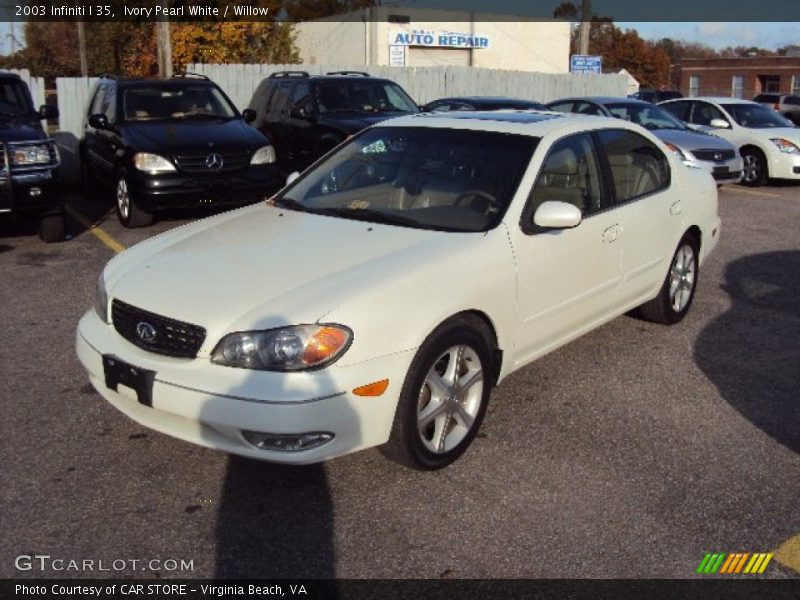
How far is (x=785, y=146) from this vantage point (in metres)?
14.5

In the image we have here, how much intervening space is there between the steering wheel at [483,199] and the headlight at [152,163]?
5.71 meters

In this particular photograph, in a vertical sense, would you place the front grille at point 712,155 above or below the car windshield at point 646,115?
below

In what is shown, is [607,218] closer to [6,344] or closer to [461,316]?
[461,316]

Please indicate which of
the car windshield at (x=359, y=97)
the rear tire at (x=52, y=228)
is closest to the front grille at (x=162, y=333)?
the rear tire at (x=52, y=228)

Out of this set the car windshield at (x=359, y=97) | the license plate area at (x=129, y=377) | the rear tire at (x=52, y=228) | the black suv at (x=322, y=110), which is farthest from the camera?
the car windshield at (x=359, y=97)

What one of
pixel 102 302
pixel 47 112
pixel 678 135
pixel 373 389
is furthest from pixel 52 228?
pixel 678 135

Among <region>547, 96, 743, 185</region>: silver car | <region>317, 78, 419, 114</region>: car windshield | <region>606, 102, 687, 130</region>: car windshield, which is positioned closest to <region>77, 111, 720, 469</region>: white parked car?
<region>317, 78, 419, 114</region>: car windshield

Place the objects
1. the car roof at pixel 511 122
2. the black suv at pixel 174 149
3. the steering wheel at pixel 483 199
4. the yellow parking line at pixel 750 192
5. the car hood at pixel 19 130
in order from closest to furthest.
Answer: the steering wheel at pixel 483 199 < the car roof at pixel 511 122 < the car hood at pixel 19 130 < the black suv at pixel 174 149 < the yellow parking line at pixel 750 192

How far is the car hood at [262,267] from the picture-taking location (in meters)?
3.59

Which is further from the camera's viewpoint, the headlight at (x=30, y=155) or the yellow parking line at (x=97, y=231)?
the yellow parking line at (x=97, y=231)

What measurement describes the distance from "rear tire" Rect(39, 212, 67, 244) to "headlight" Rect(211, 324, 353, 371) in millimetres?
6307

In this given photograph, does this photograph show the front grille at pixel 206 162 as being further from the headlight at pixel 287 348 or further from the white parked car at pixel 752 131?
the white parked car at pixel 752 131

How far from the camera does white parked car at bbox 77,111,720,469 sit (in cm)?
349

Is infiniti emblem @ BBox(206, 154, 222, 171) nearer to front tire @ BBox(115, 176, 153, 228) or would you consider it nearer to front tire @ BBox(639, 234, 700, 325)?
front tire @ BBox(115, 176, 153, 228)
